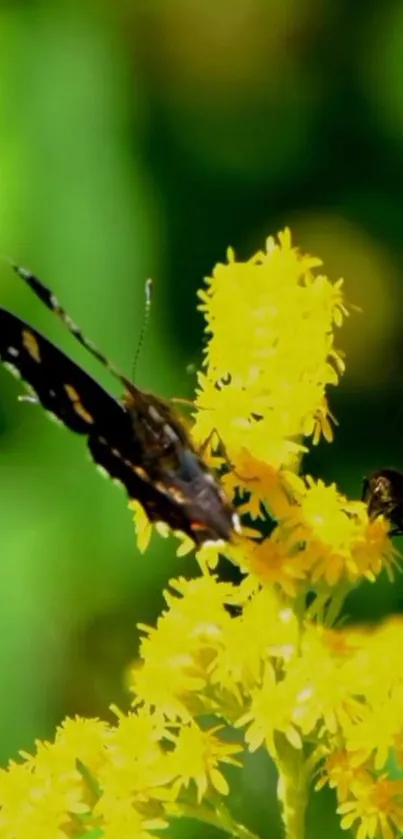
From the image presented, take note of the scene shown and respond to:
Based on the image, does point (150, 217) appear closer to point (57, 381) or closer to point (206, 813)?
point (57, 381)

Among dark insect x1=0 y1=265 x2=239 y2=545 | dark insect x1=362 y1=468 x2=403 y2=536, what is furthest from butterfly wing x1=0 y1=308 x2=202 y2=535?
dark insect x1=362 y1=468 x2=403 y2=536

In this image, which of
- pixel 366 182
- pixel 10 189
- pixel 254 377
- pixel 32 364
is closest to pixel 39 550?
pixel 10 189

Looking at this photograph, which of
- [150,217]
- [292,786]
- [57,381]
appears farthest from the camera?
[150,217]

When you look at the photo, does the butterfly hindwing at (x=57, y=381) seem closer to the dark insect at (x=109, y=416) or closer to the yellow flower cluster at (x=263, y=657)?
the dark insect at (x=109, y=416)

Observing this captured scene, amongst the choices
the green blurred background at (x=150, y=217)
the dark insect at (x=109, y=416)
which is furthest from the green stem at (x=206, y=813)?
the green blurred background at (x=150, y=217)

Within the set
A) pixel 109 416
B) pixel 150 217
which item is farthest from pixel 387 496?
pixel 150 217

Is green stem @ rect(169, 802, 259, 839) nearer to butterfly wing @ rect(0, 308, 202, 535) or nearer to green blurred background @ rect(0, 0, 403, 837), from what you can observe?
butterfly wing @ rect(0, 308, 202, 535)

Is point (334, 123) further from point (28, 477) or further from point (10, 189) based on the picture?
point (28, 477)
